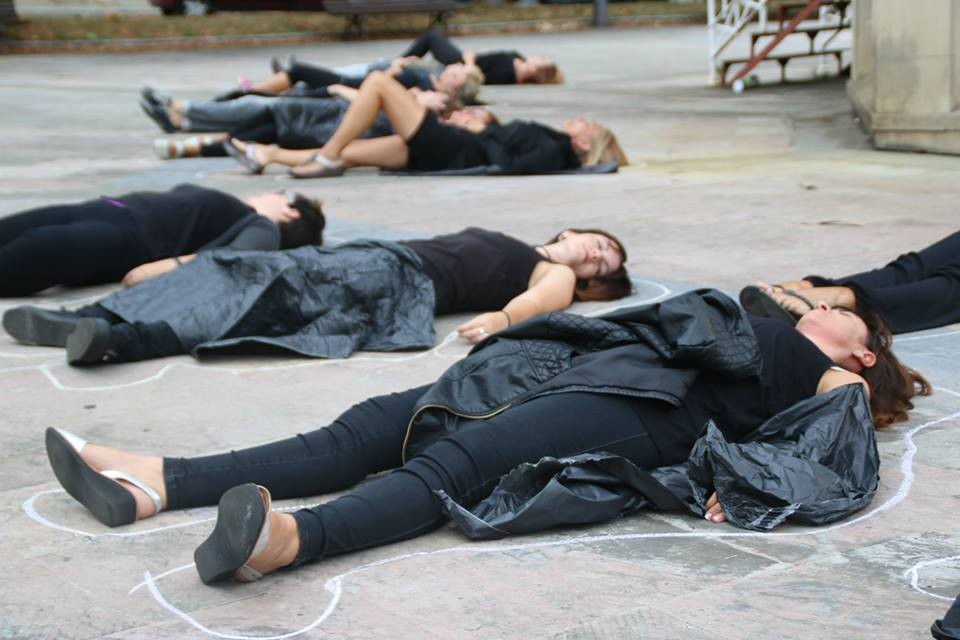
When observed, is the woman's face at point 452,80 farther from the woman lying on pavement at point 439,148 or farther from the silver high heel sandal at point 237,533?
the silver high heel sandal at point 237,533

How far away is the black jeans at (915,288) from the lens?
5.07 meters

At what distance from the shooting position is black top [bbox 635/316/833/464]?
336 centimetres

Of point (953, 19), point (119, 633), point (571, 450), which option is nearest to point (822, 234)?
A: point (953, 19)

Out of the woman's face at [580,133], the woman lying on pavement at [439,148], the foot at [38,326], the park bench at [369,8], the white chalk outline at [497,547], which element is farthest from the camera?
the park bench at [369,8]

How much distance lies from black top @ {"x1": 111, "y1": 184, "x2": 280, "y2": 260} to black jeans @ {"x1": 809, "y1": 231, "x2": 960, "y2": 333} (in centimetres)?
234

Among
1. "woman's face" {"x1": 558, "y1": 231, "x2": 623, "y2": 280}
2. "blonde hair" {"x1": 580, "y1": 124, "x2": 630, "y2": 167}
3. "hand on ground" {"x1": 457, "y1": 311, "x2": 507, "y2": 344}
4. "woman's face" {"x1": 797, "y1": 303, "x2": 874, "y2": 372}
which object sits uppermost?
"woman's face" {"x1": 797, "y1": 303, "x2": 874, "y2": 372}

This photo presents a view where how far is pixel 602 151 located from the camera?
9.42m

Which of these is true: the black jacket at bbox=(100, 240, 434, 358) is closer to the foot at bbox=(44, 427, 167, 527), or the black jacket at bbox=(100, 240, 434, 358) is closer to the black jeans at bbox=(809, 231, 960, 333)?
the foot at bbox=(44, 427, 167, 527)

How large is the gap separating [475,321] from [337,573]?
207cm

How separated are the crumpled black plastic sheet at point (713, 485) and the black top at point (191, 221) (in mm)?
2637

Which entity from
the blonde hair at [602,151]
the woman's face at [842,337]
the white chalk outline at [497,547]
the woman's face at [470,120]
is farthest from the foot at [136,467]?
the blonde hair at [602,151]

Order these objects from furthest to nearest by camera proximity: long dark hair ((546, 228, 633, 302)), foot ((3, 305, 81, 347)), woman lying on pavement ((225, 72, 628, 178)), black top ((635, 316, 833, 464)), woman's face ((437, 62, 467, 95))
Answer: woman's face ((437, 62, 467, 95)) → woman lying on pavement ((225, 72, 628, 178)) → long dark hair ((546, 228, 633, 302)) → foot ((3, 305, 81, 347)) → black top ((635, 316, 833, 464))

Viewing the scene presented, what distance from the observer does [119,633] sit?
8.59ft

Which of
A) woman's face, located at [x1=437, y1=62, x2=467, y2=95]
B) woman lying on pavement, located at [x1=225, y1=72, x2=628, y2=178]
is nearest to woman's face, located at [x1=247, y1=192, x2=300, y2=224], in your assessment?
woman lying on pavement, located at [x1=225, y1=72, x2=628, y2=178]
